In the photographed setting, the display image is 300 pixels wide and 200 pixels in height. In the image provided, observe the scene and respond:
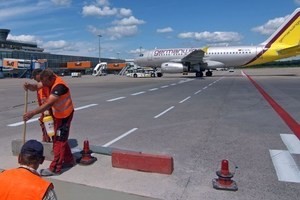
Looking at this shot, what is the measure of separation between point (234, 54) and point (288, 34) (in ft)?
22.8

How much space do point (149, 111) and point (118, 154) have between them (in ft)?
25.9

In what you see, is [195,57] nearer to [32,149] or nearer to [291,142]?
[291,142]

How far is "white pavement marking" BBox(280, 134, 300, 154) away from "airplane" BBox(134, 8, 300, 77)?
3464 centimetres

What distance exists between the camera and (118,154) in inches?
241

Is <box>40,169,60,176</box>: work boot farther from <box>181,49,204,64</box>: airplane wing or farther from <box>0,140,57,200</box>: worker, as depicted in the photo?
<box>181,49,204,64</box>: airplane wing

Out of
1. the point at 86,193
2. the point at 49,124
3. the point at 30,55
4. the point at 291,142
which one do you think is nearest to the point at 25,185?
the point at 86,193

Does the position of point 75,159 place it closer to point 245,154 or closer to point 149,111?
point 245,154

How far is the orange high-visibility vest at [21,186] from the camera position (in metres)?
2.46

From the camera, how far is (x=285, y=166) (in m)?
6.21

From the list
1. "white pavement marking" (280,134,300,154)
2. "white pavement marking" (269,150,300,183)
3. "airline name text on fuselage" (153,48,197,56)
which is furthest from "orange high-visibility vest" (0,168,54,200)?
"airline name text on fuselage" (153,48,197,56)

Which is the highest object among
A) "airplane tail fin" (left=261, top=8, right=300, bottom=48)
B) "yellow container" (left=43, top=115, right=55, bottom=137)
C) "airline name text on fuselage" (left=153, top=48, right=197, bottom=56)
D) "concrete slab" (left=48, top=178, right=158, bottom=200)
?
"airplane tail fin" (left=261, top=8, right=300, bottom=48)

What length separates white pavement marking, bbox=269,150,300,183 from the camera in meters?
5.56

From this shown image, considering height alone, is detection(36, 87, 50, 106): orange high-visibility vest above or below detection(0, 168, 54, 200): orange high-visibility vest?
above

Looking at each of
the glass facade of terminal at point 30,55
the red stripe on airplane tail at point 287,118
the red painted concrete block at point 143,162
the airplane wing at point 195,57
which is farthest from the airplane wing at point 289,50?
the glass facade of terminal at point 30,55
